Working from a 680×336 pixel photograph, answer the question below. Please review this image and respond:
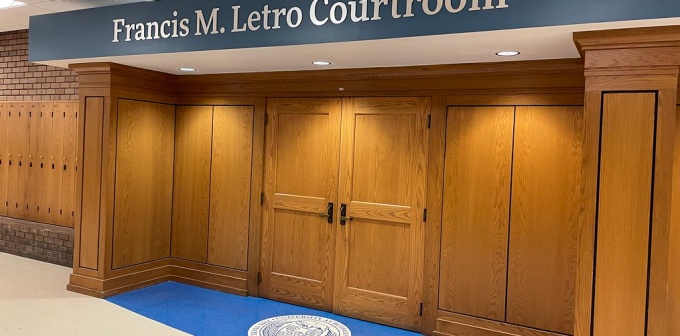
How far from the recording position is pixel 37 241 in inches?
275

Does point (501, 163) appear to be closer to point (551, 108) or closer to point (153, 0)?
point (551, 108)

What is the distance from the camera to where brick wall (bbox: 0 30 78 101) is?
22.5 ft

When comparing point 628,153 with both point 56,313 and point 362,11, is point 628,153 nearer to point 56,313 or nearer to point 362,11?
point 362,11

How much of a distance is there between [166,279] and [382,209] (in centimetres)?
272

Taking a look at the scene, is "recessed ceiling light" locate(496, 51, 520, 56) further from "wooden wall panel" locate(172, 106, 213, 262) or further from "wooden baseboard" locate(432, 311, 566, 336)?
"wooden wall panel" locate(172, 106, 213, 262)

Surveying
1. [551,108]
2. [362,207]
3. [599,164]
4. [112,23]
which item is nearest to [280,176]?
[362,207]

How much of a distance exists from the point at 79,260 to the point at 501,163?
4.19 meters

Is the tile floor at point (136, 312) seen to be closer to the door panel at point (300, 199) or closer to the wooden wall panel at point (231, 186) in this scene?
the door panel at point (300, 199)

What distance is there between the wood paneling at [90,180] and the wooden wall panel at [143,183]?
0.17 meters

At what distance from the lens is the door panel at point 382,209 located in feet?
15.9

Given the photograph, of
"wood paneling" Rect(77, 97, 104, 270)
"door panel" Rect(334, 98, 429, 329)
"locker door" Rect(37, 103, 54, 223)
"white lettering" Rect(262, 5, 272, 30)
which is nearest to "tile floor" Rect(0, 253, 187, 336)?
"wood paneling" Rect(77, 97, 104, 270)

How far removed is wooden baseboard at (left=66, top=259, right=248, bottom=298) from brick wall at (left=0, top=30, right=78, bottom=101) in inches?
90.9

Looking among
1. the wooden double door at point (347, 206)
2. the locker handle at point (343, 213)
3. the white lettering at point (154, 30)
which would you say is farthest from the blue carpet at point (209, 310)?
the white lettering at point (154, 30)

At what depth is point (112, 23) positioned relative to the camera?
4977mm
